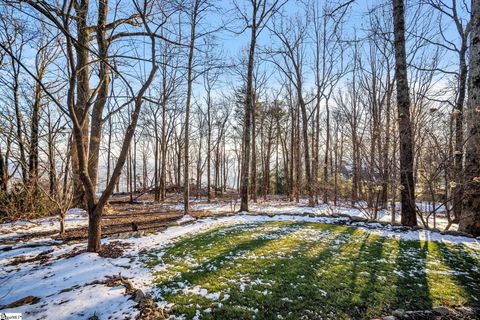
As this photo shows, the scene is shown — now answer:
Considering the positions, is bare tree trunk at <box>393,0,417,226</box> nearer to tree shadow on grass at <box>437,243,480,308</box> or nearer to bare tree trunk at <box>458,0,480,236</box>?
bare tree trunk at <box>458,0,480,236</box>

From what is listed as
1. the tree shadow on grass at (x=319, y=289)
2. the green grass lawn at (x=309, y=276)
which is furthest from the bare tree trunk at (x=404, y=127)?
the tree shadow on grass at (x=319, y=289)

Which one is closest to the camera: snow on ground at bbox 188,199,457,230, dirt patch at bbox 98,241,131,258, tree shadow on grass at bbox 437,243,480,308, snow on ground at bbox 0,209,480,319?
snow on ground at bbox 0,209,480,319

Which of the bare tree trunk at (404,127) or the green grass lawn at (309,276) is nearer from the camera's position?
the green grass lawn at (309,276)

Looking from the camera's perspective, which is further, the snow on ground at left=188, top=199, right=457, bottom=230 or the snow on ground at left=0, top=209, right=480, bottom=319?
the snow on ground at left=188, top=199, right=457, bottom=230

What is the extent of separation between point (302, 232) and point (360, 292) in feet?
8.15

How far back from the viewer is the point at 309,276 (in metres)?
3.04

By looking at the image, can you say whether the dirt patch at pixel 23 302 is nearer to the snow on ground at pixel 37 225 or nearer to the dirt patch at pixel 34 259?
the dirt patch at pixel 34 259

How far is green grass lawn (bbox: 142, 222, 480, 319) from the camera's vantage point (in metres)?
2.42

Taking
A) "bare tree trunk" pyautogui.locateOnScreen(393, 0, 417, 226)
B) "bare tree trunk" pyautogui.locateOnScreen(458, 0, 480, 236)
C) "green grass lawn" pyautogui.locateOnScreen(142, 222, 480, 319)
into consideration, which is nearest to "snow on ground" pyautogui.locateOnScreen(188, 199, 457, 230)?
"bare tree trunk" pyautogui.locateOnScreen(393, 0, 417, 226)

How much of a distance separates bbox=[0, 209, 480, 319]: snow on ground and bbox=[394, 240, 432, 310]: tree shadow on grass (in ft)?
2.85

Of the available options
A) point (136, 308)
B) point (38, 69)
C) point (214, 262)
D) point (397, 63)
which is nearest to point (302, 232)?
point (214, 262)

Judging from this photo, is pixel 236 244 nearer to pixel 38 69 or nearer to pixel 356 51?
pixel 38 69

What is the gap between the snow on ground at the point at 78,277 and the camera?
233 cm

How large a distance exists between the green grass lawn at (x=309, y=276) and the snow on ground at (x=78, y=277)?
1.03ft
